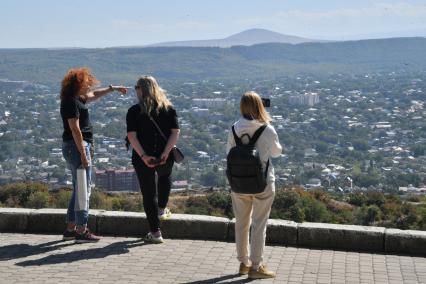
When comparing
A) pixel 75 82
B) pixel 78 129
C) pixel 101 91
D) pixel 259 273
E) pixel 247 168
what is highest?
pixel 75 82

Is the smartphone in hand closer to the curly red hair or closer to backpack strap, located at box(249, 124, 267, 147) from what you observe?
the curly red hair

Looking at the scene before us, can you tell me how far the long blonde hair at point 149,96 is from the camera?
7789 mm

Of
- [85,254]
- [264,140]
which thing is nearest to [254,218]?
[264,140]

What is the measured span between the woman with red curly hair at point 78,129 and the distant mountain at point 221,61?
79459mm

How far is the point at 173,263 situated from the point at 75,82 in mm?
2062

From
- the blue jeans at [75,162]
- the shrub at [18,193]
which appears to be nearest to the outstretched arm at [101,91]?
the blue jeans at [75,162]

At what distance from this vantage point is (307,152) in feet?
179

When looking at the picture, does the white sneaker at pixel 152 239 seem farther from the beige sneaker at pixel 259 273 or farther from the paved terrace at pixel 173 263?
the beige sneaker at pixel 259 273

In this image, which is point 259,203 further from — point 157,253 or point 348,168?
point 348,168

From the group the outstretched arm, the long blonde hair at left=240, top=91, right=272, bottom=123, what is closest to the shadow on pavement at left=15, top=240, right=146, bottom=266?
the outstretched arm

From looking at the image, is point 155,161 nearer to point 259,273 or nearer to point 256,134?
point 256,134

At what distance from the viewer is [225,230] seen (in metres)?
8.46

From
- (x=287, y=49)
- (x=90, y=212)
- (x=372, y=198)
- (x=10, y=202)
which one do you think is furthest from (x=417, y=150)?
(x=287, y=49)

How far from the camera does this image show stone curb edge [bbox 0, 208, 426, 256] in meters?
8.05
